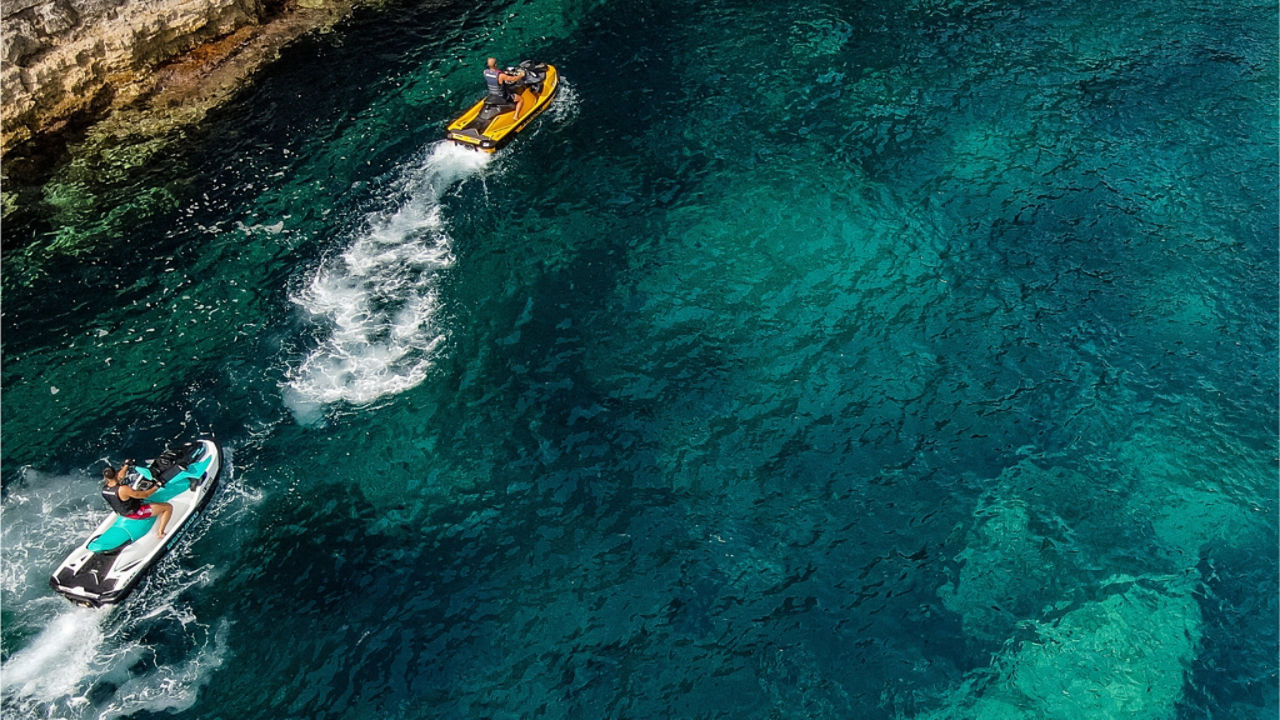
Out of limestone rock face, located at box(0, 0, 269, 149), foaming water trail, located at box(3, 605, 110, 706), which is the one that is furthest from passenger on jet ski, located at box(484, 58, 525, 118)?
foaming water trail, located at box(3, 605, 110, 706)

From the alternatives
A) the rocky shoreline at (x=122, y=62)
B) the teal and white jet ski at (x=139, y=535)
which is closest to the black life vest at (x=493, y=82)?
the rocky shoreline at (x=122, y=62)

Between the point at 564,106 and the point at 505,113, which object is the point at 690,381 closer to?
the point at 505,113

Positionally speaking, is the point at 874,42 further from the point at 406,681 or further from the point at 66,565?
the point at 66,565

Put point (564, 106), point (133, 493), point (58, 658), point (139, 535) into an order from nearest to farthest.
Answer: point (58, 658) < point (133, 493) < point (139, 535) < point (564, 106)

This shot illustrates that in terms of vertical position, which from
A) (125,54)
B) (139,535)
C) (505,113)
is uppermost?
(125,54)

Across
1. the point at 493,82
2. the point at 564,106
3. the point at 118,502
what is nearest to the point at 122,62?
the point at 493,82

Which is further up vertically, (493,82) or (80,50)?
(80,50)
